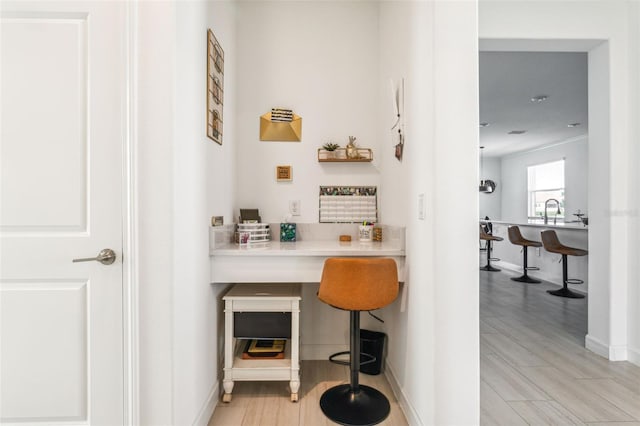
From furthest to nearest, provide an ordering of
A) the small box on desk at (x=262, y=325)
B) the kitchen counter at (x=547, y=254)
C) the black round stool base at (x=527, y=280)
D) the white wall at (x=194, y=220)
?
the black round stool base at (x=527, y=280)
the kitchen counter at (x=547, y=254)
the small box on desk at (x=262, y=325)
the white wall at (x=194, y=220)

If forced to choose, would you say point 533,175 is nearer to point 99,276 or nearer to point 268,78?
→ point 268,78

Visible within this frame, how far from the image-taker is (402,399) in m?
1.90

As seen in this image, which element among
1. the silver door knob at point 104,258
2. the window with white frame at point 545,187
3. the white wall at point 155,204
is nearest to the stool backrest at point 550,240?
the window with white frame at point 545,187

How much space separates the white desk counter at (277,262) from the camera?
190cm

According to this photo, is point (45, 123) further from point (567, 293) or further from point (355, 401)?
point (567, 293)

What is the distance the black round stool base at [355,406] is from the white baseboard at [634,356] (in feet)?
6.40

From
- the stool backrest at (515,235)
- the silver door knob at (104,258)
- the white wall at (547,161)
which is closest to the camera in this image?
the silver door knob at (104,258)

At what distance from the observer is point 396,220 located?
2.12 metres

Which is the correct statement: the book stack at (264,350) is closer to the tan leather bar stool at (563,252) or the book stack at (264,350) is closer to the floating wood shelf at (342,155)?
the floating wood shelf at (342,155)

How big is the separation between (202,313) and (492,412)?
1682 mm

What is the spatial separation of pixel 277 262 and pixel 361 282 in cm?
51

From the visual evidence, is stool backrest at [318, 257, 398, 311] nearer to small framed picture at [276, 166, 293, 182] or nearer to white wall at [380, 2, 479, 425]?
white wall at [380, 2, 479, 425]

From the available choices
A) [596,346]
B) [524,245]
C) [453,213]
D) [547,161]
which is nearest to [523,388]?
[596,346]

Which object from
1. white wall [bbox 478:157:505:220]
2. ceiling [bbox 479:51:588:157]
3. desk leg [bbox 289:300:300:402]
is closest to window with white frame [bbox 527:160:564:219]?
ceiling [bbox 479:51:588:157]
